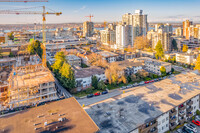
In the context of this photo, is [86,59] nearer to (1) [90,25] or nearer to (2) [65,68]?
(2) [65,68]

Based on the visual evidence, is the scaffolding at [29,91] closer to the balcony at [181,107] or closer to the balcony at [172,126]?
A: the balcony at [172,126]

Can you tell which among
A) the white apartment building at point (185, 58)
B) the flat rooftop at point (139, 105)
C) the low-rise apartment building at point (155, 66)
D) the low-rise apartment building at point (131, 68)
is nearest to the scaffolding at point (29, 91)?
the flat rooftop at point (139, 105)

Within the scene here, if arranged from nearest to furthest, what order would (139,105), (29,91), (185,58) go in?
1. (139,105)
2. (29,91)
3. (185,58)

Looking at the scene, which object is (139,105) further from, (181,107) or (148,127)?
(181,107)

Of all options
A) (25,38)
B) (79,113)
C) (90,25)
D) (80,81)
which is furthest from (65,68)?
(90,25)

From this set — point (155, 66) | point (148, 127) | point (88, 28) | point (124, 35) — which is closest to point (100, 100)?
point (148, 127)

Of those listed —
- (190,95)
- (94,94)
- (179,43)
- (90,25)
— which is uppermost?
(90,25)
